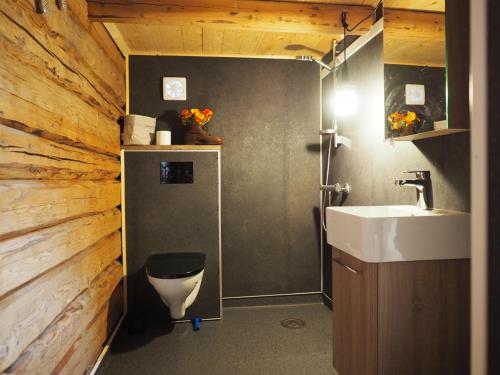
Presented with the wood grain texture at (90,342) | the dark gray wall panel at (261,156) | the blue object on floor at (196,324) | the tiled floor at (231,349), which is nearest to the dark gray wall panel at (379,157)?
the dark gray wall panel at (261,156)

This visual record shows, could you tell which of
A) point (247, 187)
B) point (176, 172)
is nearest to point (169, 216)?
point (176, 172)

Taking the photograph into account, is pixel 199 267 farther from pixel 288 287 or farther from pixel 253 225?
pixel 288 287

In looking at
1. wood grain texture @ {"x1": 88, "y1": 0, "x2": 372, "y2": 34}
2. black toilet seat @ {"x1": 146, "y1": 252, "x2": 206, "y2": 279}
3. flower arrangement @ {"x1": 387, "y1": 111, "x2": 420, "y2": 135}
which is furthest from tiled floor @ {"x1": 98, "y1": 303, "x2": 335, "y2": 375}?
wood grain texture @ {"x1": 88, "y1": 0, "x2": 372, "y2": 34}

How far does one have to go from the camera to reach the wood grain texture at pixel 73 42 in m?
1.21

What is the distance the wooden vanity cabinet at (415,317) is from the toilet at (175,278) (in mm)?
1162

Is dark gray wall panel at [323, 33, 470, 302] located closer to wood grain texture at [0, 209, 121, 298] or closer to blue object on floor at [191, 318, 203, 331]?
blue object on floor at [191, 318, 203, 331]

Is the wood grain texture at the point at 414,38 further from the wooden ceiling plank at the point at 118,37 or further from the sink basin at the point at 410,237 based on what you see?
the wooden ceiling plank at the point at 118,37

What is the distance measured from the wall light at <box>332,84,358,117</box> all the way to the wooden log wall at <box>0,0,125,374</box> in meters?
1.69

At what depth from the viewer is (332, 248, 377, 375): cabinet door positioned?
4.36 ft

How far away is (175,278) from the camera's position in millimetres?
2080

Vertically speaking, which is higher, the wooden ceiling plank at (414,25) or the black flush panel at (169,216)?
the wooden ceiling plank at (414,25)

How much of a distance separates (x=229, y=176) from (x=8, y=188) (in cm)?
186

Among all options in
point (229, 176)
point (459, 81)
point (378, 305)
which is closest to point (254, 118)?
point (229, 176)

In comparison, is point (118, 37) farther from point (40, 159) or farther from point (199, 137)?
point (40, 159)
